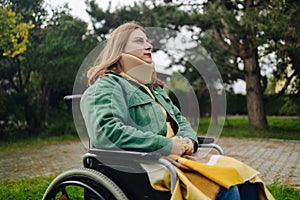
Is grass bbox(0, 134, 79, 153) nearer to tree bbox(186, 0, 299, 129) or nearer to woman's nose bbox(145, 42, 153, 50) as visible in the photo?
tree bbox(186, 0, 299, 129)

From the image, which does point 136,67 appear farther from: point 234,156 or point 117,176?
point 234,156

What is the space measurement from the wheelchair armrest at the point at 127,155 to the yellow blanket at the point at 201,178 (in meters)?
0.11

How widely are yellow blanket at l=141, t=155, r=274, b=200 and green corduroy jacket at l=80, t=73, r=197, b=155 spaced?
117mm

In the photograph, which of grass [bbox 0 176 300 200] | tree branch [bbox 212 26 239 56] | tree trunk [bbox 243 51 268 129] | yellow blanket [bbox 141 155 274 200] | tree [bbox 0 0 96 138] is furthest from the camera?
tree trunk [bbox 243 51 268 129]

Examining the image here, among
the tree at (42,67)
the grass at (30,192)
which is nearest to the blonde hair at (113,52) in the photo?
the grass at (30,192)

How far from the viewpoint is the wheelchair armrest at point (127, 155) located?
4.75 feet

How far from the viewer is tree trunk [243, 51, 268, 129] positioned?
9.12 meters

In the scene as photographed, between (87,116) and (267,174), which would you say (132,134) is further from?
(267,174)

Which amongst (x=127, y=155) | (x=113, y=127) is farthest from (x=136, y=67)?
(x=127, y=155)

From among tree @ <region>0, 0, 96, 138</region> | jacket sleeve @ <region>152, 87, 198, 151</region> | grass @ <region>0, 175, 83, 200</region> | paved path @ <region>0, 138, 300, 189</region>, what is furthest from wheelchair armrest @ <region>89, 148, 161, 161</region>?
tree @ <region>0, 0, 96, 138</region>

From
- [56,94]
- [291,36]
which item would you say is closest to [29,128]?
[56,94]

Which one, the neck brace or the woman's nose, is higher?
the woman's nose

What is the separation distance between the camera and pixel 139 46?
1.86 m

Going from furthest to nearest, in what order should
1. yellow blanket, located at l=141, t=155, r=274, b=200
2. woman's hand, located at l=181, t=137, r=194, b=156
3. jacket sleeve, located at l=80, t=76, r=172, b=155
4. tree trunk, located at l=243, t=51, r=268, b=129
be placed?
tree trunk, located at l=243, t=51, r=268, b=129, woman's hand, located at l=181, t=137, r=194, b=156, jacket sleeve, located at l=80, t=76, r=172, b=155, yellow blanket, located at l=141, t=155, r=274, b=200
